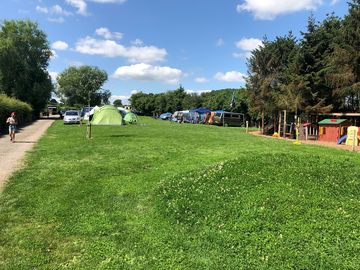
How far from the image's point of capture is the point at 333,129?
25.1 metres

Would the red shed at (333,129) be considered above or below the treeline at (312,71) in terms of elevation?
below

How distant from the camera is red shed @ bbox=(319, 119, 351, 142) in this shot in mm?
24605

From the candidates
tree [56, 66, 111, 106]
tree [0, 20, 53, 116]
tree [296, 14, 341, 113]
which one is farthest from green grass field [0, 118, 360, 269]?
tree [56, 66, 111, 106]

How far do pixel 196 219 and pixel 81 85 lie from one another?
4787 inches

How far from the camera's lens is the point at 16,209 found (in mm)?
6910

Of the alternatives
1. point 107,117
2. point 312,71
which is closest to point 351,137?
point 312,71

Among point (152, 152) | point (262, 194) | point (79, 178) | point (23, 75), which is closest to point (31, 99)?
point (23, 75)

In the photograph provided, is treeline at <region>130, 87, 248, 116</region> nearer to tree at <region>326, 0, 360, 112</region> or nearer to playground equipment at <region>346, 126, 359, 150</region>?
tree at <region>326, 0, 360, 112</region>

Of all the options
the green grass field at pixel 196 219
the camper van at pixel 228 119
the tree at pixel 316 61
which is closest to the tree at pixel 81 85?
the camper van at pixel 228 119

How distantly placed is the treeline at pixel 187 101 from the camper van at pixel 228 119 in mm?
3657

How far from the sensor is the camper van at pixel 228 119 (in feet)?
180

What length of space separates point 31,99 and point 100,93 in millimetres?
66326

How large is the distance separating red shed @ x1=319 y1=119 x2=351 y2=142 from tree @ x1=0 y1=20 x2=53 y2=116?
4712 cm

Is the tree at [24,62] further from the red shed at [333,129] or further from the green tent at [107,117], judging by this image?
the red shed at [333,129]
